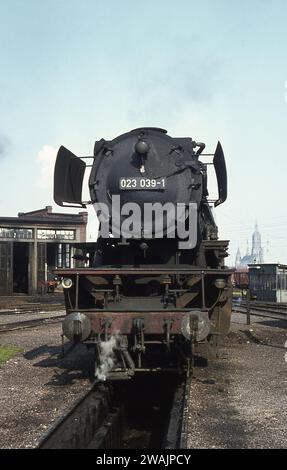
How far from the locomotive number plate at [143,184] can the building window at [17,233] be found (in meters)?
26.2

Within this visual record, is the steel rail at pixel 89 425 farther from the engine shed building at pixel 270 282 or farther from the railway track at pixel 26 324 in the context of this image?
the engine shed building at pixel 270 282

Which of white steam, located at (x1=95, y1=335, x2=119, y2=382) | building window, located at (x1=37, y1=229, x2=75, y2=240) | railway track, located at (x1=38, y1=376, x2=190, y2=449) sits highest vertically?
building window, located at (x1=37, y1=229, x2=75, y2=240)

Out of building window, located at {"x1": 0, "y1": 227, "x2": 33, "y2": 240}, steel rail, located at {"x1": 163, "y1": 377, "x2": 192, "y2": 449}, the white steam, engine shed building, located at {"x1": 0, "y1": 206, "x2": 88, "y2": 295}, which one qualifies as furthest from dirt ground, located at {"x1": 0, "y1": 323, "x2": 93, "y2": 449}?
building window, located at {"x1": 0, "y1": 227, "x2": 33, "y2": 240}

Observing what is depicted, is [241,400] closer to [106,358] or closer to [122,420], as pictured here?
[122,420]

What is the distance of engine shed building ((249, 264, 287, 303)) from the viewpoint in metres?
29.1

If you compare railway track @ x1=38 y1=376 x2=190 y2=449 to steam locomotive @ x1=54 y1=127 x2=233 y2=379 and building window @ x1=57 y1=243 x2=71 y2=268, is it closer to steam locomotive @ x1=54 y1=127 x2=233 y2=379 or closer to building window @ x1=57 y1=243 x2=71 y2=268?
steam locomotive @ x1=54 y1=127 x2=233 y2=379

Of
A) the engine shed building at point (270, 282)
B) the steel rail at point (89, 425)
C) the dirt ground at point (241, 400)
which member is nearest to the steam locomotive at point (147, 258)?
the steel rail at point (89, 425)

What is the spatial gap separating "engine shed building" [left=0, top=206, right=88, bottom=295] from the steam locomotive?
77.8 feet

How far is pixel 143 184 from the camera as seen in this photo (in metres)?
7.01

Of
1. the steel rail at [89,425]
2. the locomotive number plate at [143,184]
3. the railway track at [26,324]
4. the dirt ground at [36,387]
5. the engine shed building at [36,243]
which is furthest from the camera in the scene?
the engine shed building at [36,243]

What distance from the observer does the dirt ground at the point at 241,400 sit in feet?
15.7

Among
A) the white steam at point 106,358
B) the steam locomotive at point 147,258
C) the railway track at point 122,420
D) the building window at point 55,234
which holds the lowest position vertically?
the railway track at point 122,420
